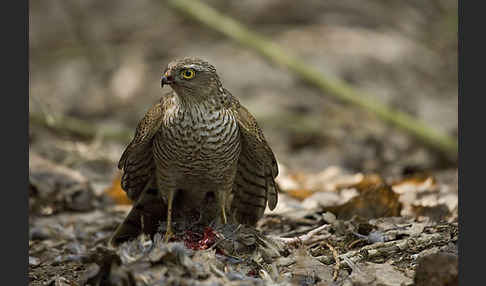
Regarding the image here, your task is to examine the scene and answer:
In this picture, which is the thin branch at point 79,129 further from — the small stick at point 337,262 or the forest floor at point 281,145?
the small stick at point 337,262

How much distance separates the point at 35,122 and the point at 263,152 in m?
4.02

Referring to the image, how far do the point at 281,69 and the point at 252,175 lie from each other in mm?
5236

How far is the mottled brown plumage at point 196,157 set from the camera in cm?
416

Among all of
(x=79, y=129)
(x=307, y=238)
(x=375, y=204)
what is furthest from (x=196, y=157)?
(x=79, y=129)

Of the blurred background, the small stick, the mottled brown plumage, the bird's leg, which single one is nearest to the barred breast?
the mottled brown plumage

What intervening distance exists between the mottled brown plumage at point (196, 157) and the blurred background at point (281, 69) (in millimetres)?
2708

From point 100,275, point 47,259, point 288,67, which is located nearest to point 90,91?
point 288,67

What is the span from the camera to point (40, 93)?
32.7ft

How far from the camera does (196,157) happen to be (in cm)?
418

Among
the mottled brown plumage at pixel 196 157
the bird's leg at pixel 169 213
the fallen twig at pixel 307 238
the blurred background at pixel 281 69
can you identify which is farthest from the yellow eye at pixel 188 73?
the blurred background at pixel 281 69

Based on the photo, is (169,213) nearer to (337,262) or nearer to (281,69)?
(337,262)

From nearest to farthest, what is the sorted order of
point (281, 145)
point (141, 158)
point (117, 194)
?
point (141, 158)
point (117, 194)
point (281, 145)

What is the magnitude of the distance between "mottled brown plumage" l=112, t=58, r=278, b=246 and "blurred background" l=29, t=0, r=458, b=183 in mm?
2708

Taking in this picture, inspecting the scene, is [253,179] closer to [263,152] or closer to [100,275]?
[263,152]
